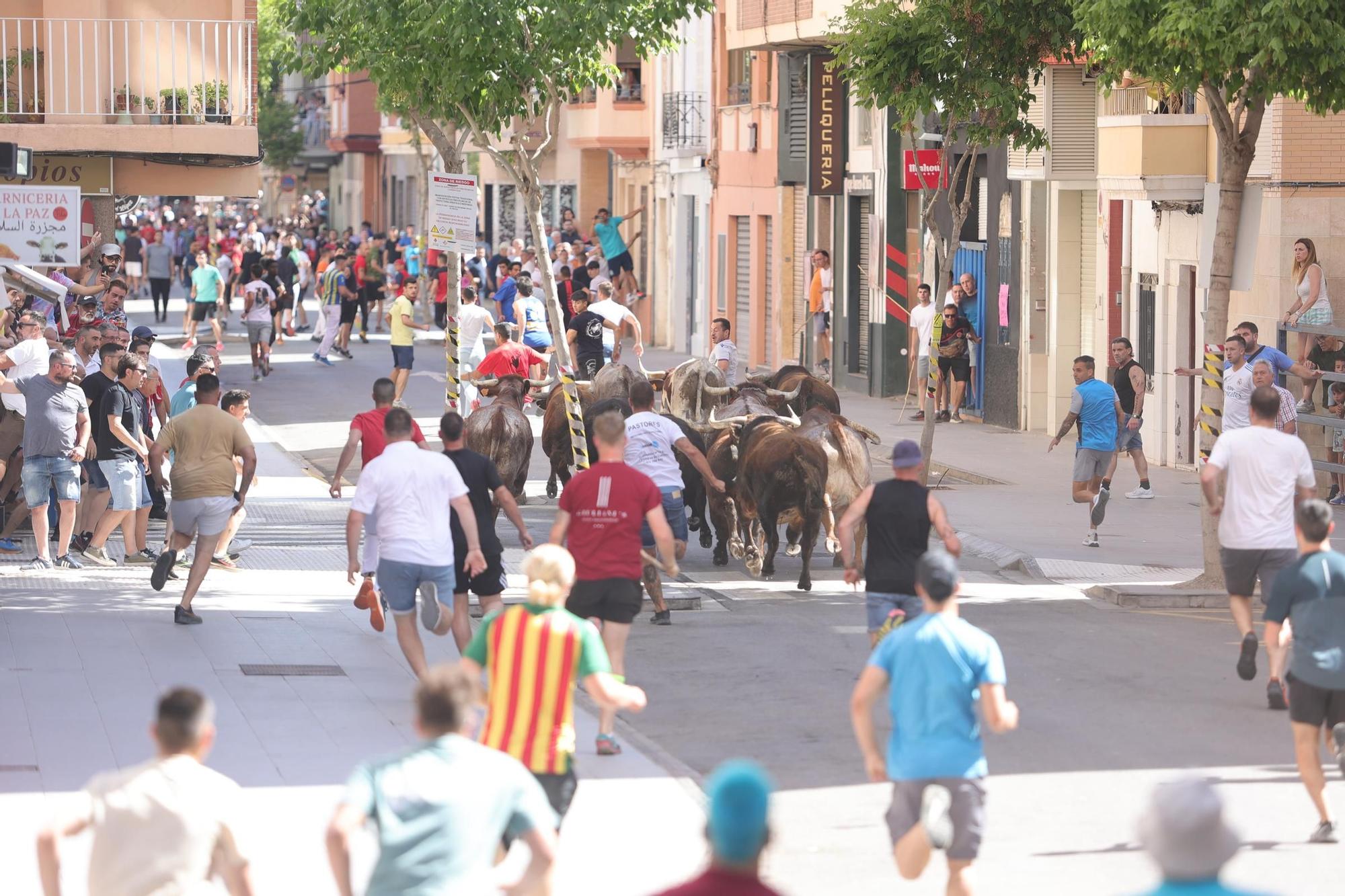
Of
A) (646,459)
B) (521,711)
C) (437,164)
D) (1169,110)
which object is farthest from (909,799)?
(437,164)

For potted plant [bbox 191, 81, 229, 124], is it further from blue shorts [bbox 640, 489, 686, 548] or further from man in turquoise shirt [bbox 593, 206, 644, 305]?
man in turquoise shirt [bbox 593, 206, 644, 305]

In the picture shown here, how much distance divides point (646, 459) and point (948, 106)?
764 centimetres

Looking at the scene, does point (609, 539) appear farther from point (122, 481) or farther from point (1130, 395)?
point (1130, 395)

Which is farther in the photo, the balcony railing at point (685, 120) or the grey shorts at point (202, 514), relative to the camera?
the balcony railing at point (685, 120)

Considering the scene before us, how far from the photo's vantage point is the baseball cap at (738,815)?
4.88m

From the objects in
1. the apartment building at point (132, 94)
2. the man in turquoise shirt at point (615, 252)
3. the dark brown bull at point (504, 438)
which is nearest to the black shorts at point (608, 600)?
the dark brown bull at point (504, 438)

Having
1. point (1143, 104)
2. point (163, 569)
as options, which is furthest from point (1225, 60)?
point (1143, 104)

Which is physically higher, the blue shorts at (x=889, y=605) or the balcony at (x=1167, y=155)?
the balcony at (x=1167, y=155)

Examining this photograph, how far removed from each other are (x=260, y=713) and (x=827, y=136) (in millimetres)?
25780

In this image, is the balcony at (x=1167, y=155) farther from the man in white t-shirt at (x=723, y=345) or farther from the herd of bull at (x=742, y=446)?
the herd of bull at (x=742, y=446)

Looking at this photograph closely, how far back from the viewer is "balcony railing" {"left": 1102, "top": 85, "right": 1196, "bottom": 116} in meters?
24.4

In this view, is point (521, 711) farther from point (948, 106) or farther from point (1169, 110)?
point (1169, 110)

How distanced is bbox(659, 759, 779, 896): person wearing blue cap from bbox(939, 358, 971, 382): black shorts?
2552 centimetres

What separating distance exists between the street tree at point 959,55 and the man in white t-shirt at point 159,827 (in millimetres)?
15475
